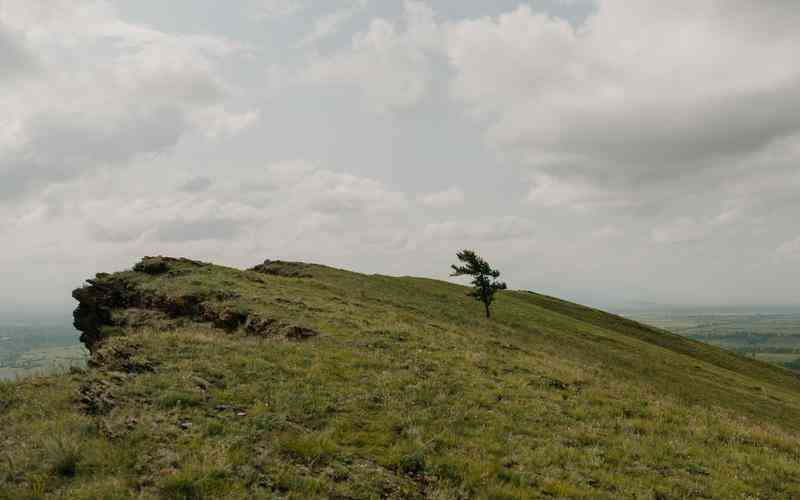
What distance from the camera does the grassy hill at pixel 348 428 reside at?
9.91 metres

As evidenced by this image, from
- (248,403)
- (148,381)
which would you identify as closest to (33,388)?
(148,381)

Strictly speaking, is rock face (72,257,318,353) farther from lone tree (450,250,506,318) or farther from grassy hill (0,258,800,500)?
lone tree (450,250,506,318)

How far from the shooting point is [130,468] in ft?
32.2

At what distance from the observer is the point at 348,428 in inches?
509

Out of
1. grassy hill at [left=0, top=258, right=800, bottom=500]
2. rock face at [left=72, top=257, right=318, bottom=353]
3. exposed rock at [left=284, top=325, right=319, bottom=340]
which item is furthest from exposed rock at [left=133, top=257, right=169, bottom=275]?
exposed rock at [left=284, top=325, right=319, bottom=340]

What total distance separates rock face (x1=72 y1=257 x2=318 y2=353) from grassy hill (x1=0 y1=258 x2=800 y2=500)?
0.28m

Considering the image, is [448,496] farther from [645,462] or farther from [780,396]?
[780,396]

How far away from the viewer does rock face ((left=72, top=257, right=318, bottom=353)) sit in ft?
83.3

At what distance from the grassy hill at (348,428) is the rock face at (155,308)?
28cm

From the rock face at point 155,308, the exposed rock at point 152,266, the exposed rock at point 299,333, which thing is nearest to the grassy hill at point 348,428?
the exposed rock at point 299,333

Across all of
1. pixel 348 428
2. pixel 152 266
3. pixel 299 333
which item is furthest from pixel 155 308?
pixel 348 428

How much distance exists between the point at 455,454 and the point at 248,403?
20.8 ft

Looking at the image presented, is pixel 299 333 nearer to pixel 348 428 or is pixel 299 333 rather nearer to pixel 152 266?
pixel 348 428

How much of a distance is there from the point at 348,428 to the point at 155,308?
22937mm
